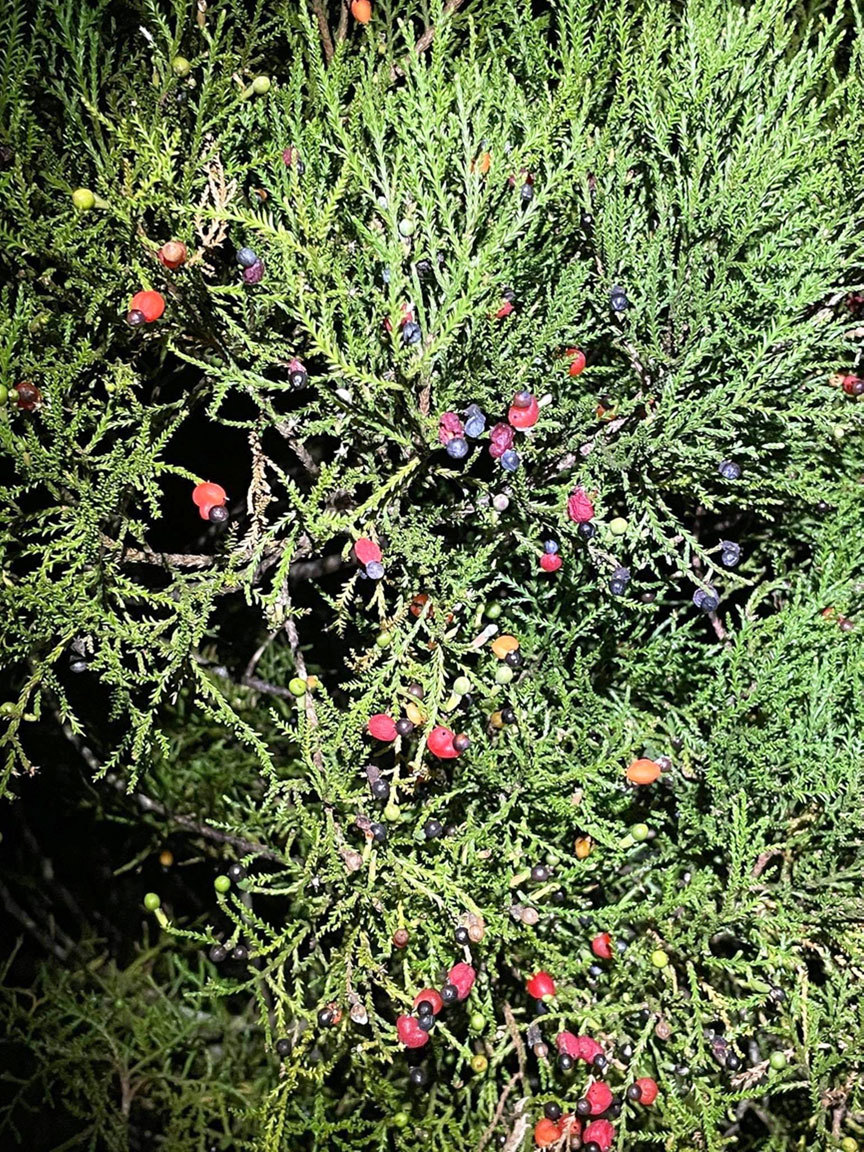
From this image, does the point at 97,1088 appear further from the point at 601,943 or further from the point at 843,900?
the point at 843,900

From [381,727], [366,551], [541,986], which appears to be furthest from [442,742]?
[541,986]

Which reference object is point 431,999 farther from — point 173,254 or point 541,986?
point 173,254

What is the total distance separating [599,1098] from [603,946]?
0.44ft

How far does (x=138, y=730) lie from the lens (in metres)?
0.81

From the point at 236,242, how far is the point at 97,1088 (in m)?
0.95

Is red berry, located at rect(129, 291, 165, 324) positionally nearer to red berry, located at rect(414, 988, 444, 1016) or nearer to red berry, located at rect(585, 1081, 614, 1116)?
red berry, located at rect(414, 988, 444, 1016)

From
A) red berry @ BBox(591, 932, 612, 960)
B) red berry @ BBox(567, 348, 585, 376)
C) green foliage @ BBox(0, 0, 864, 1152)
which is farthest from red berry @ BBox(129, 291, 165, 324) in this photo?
red berry @ BBox(591, 932, 612, 960)

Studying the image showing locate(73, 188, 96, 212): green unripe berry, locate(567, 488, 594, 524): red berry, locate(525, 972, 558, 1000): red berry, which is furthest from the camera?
locate(525, 972, 558, 1000): red berry

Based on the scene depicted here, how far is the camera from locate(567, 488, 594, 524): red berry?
33.4 inches

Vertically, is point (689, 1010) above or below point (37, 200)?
below

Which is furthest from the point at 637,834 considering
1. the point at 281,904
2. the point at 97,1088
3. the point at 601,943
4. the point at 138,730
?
the point at 97,1088

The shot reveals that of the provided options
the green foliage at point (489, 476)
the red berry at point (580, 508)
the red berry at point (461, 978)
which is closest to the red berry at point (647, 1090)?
the green foliage at point (489, 476)

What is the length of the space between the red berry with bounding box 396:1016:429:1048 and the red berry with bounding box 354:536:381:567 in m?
0.40

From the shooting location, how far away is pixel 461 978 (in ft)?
2.90
